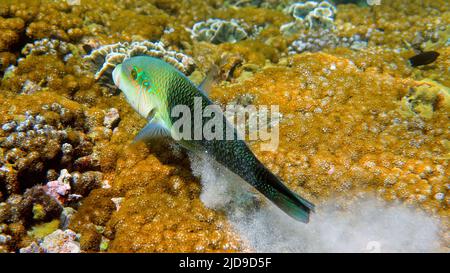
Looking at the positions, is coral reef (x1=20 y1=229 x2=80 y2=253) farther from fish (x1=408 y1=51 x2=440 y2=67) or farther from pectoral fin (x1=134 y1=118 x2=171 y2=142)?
fish (x1=408 y1=51 x2=440 y2=67)

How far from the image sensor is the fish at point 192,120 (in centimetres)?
262

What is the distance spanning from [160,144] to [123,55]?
7.12ft

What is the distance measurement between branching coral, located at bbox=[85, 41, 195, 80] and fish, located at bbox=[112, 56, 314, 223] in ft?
6.24

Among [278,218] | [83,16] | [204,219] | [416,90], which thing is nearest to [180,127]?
[204,219]

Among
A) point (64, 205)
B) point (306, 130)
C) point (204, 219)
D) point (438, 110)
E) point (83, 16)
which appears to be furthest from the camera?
point (83, 16)

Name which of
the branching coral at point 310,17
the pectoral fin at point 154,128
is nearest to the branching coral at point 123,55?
the pectoral fin at point 154,128

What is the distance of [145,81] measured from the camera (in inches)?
121

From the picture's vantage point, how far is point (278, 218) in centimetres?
340

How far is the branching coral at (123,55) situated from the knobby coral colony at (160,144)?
3 centimetres

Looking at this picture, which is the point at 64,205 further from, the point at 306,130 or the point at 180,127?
the point at 306,130

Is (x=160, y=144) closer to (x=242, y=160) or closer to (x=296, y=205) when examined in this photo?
(x=242, y=160)

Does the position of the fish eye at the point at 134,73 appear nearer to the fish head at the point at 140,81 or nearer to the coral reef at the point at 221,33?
the fish head at the point at 140,81
